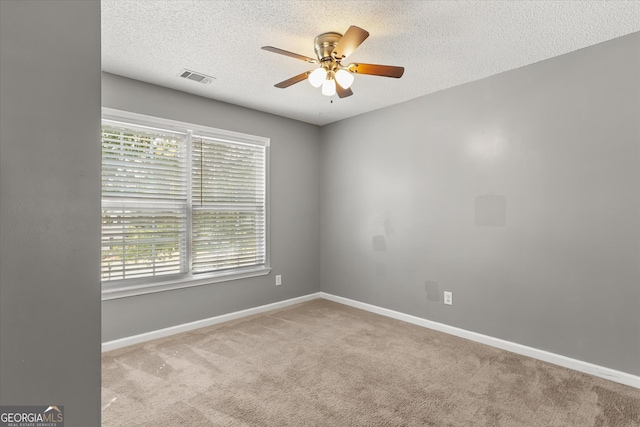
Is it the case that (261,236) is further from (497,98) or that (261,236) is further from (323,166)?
(497,98)

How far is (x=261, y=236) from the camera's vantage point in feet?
13.4

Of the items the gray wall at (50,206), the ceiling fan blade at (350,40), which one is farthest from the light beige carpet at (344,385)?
the ceiling fan blade at (350,40)

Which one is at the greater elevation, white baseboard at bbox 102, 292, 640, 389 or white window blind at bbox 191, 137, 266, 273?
white window blind at bbox 191, 137, 266, 273

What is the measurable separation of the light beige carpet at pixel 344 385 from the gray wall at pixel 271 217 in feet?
0.98

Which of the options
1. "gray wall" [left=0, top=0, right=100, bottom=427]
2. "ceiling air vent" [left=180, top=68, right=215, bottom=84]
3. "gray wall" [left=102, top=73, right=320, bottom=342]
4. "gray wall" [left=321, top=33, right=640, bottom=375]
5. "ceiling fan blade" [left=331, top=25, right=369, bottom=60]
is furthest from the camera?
"gray wall" [left=102, top=73, right=320, bottom=342]

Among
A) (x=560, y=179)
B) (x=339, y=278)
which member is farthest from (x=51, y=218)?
(x=339, y=278)

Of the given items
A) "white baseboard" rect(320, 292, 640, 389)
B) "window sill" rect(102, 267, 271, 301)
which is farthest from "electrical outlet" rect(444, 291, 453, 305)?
"window sill" rect(102, 267, 271, 301)

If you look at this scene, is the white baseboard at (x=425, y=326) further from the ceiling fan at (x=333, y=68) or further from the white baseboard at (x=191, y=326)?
the ceiling fan at (x=333, y=68)

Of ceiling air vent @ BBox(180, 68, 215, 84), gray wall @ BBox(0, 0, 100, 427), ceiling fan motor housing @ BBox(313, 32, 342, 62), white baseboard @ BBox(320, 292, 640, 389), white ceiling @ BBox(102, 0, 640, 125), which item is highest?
ceiling air vent @ BBox(180, 68, 215, 84)

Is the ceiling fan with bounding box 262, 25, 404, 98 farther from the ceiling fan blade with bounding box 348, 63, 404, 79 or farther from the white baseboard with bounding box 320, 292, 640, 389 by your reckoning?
the white baseboard with bounding box 320, 292, 640, 389

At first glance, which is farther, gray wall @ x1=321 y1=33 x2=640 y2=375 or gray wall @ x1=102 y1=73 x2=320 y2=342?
gray wall @ x1=102 y1=73 x2=320 y2=342

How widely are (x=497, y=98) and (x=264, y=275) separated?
314 cm

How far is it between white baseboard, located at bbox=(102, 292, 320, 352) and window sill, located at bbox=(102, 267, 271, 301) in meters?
0.39

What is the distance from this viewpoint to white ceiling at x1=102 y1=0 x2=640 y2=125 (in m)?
2.02
